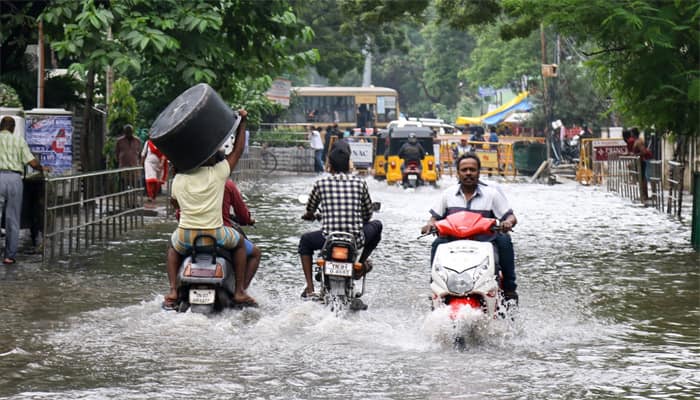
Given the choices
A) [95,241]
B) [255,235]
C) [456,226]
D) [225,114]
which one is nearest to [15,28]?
[95,241]

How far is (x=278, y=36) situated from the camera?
1600 cm

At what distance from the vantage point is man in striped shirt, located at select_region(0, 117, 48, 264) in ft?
44.9

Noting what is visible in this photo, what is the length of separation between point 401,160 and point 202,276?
2310 cm

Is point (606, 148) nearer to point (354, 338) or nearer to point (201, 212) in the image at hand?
point (201, 212)

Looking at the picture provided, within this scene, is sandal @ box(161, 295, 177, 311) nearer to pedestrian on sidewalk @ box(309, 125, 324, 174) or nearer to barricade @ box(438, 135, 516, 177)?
barricade @ box(438, 135, 516, 177)

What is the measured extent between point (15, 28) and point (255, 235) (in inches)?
176

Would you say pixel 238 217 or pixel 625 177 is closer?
pixel 238 217

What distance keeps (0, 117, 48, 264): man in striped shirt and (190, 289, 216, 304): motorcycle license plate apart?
15.3ft

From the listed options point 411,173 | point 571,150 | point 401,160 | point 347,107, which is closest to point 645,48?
point 411,173

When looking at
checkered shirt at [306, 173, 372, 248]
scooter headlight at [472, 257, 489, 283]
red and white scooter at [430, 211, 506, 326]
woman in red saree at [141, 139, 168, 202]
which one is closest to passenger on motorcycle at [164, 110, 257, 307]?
checkered shirt at [306, 173, 372, 248]

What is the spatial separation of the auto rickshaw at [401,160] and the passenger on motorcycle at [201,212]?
2214 centimetres

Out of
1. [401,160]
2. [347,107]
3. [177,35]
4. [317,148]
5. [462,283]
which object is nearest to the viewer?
[462,283]

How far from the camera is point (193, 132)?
9.85 metres

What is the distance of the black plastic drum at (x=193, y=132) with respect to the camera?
9.83 meters
